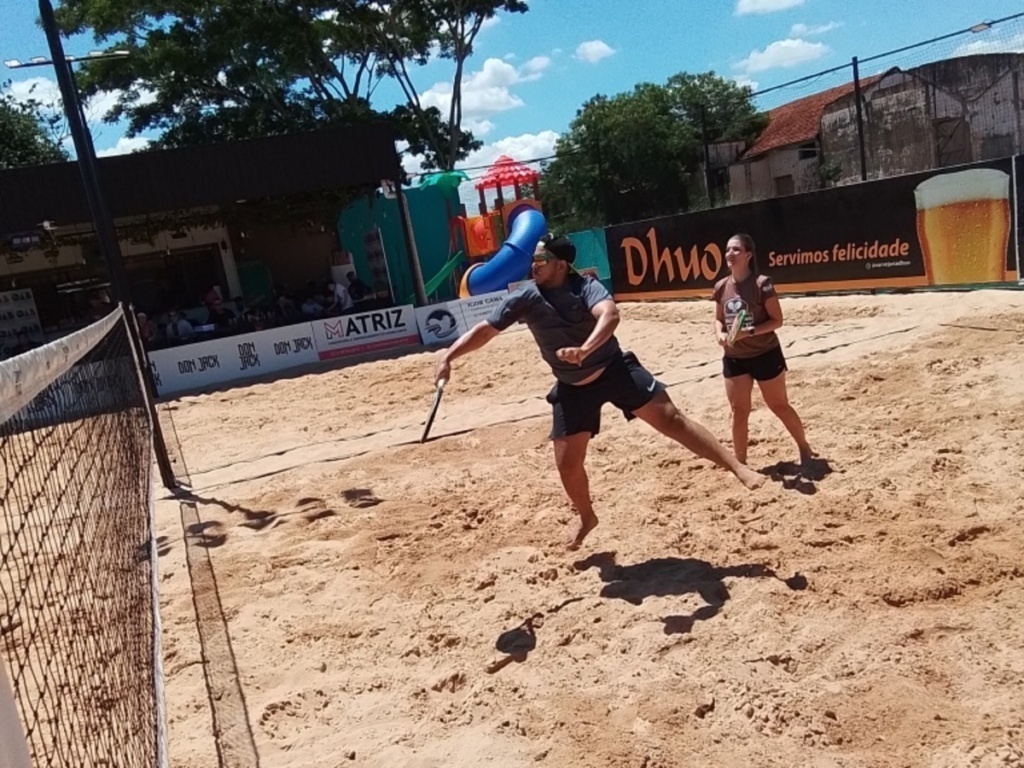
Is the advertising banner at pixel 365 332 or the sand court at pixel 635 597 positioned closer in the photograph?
the sand court at pixel 635 597

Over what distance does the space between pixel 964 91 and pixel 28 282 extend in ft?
77.5

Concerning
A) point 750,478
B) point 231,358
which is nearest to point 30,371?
point 750,478

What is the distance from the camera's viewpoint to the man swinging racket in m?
4.38

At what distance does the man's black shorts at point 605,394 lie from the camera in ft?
14.5

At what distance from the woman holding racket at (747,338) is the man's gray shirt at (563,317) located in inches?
45.3

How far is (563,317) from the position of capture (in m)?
4.40

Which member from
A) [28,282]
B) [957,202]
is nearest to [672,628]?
[957,202]

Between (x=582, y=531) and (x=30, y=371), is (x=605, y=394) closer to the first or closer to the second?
(x=582, y=531)

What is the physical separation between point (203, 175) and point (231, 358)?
4695mm

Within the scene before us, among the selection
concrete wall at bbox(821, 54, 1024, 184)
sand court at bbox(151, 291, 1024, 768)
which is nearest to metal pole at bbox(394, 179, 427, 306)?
concrete wall at bbox(821, 54, 1024, 184)

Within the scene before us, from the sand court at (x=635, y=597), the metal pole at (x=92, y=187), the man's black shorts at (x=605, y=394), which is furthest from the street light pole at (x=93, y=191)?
the man's black shorts at (x=605, y=394)

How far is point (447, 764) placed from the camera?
120 inches

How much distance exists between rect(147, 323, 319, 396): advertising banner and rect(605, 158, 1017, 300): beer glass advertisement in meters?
7.22

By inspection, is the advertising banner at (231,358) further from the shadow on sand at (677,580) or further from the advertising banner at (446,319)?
the shadow on sand at (677,580)
